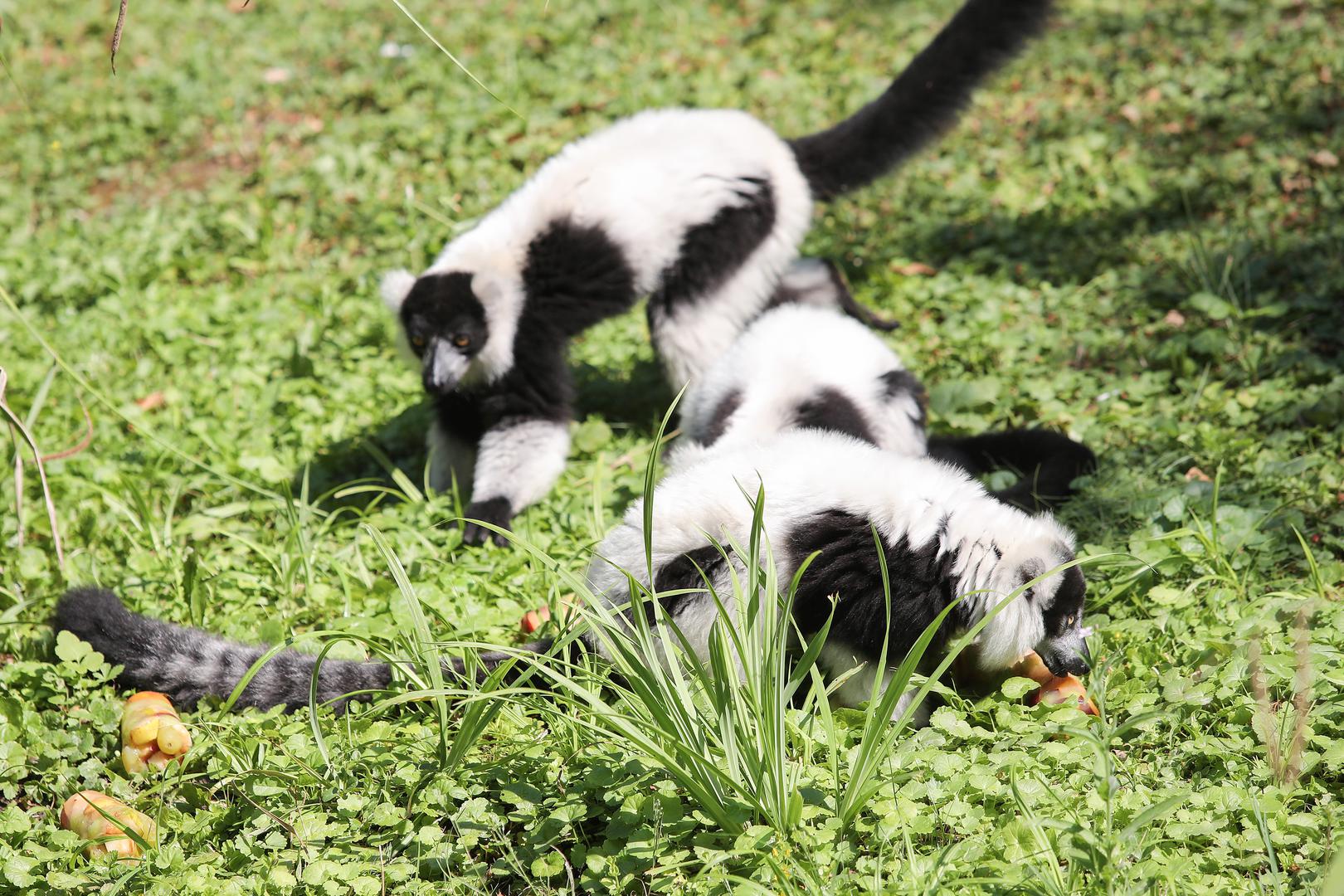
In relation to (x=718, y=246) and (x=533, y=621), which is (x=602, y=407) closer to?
(x=718, y=246)

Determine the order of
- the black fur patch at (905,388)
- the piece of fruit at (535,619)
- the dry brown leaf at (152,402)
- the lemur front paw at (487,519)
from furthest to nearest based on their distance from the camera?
the dry brown leaf at (152,402) < the lemur front paw at (487,519) < the black fur patch at (905,388) < the piece of fruit at (535,619)

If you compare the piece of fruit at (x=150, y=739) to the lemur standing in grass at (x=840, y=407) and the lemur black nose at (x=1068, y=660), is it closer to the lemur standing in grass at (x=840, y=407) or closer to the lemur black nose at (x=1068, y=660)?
the lemur standing in grass at (x=840, y=407)


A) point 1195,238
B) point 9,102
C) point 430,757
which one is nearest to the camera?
point 430,757

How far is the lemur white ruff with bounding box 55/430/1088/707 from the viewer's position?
2.89 meters

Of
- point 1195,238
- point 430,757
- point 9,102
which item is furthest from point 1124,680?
point 9,102

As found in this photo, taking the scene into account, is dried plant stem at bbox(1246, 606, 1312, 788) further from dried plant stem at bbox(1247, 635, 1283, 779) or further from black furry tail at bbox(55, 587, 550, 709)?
black furry tail at bbox(55, 587, 550, 709)

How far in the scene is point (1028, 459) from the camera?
13.4ft

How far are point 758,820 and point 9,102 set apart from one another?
29.0 ft

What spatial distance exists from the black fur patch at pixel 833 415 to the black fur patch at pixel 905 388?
0.21 m

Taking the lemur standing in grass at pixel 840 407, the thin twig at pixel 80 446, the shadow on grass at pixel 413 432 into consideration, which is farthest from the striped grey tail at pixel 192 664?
the lemur standing in grass at pixel 840 407

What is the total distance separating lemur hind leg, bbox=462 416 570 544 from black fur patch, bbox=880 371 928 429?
1423mm

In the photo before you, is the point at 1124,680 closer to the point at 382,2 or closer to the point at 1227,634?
the point at 1227,634

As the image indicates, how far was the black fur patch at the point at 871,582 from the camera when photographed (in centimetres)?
289

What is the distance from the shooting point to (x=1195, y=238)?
5.03m
